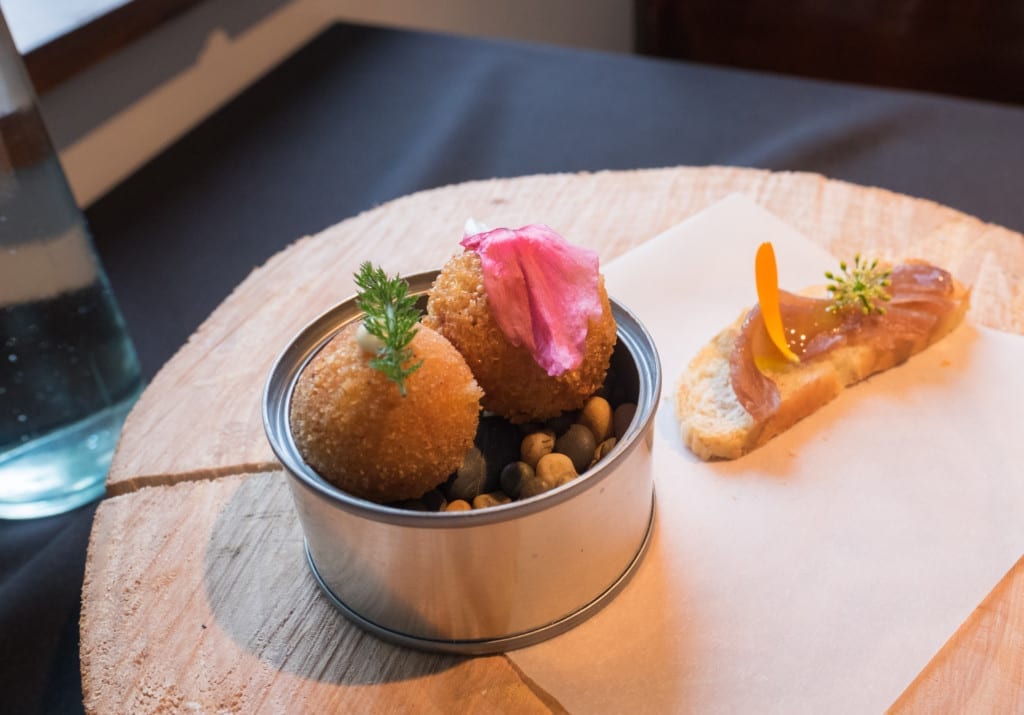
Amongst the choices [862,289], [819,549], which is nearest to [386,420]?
[819,549]

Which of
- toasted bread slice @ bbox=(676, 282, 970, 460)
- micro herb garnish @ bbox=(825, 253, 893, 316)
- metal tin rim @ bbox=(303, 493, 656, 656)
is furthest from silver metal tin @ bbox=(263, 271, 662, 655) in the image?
micro herb garnish @ bbox=(825, 253, 893, 316)

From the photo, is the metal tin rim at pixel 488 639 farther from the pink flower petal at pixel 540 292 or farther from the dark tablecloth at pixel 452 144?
the dark tablecloth at pixel 452 144

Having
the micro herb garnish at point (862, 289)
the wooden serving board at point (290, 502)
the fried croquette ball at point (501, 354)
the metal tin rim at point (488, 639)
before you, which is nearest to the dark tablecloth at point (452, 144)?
the wooden serving board at point (290, 502)

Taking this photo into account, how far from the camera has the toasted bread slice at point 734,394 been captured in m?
1.53

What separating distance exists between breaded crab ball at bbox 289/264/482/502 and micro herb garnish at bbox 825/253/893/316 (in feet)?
2.68

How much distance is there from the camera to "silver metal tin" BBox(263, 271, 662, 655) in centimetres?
112

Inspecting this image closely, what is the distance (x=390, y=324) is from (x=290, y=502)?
466 millimetres

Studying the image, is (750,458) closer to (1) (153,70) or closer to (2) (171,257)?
(2) (171,257)

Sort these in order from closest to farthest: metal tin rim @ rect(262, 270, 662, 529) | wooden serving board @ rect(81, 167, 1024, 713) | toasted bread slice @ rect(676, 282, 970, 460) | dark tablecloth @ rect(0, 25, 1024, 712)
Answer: metal tin rim @ rect(262, 270, 662, 529) < wooden serving board @ rect(81, 167, 1024, 713) < toasted bread slice @ rect(676, 282, 970, 460) < dark tablecloth @ rect(0, 25, 1024, 712)

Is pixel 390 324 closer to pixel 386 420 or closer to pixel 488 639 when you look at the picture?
pixel 386 420

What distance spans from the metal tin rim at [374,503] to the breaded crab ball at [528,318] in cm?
8

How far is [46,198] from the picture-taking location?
1620mm

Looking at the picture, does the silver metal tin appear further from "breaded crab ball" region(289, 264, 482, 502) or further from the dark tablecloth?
the dark tablecloth

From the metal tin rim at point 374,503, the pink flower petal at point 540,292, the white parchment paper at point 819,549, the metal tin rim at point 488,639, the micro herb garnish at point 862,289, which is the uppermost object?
the pink flower petal at point 540,292
